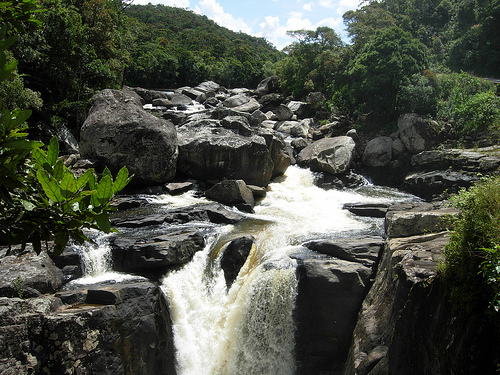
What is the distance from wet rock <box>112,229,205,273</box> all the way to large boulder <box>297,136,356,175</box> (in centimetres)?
1026

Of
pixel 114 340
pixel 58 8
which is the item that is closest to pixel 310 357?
pixel 114 340

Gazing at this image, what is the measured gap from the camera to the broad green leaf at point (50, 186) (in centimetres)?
188

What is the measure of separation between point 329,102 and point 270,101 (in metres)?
6.31

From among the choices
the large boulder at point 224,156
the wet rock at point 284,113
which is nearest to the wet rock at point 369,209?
the large boulder at point 224,156

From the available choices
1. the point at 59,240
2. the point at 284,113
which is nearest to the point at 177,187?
the point at 59,240

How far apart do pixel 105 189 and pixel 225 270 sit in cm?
733

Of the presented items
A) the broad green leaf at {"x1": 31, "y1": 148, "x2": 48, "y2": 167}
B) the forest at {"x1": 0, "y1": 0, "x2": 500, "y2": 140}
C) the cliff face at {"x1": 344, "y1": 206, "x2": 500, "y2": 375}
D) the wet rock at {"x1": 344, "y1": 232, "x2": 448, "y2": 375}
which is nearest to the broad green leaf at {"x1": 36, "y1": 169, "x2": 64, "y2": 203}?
the broad green leaf at {"x1": 31, "y1": 148, "x2": 48, "y2": 167}

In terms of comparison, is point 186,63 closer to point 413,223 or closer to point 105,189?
point 413,223

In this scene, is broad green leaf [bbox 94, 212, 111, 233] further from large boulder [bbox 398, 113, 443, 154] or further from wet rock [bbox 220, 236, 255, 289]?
large boulder [bbox 398, 113, 443, 154]

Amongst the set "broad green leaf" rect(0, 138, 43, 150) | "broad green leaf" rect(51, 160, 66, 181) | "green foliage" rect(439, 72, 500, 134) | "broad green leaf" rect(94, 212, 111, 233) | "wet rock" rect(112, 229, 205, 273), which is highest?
"green foliage" rect(439, 72, 500, 134)

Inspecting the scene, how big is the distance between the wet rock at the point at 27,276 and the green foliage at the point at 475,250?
23.4ft

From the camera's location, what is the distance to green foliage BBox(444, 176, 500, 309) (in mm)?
4145

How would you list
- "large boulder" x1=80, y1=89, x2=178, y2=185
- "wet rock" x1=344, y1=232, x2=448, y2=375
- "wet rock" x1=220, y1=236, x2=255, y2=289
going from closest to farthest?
1. "wet rock" x1=344, y1=232, x2=448, y2=375
2. "wet rock" x1=220, y1=236, x2=255, y2=289
3. "large boulder" x1=80, y1=89, x2=178, y2=185

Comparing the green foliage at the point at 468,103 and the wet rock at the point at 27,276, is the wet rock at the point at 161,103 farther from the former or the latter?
the wet rock at the point at 27,276
